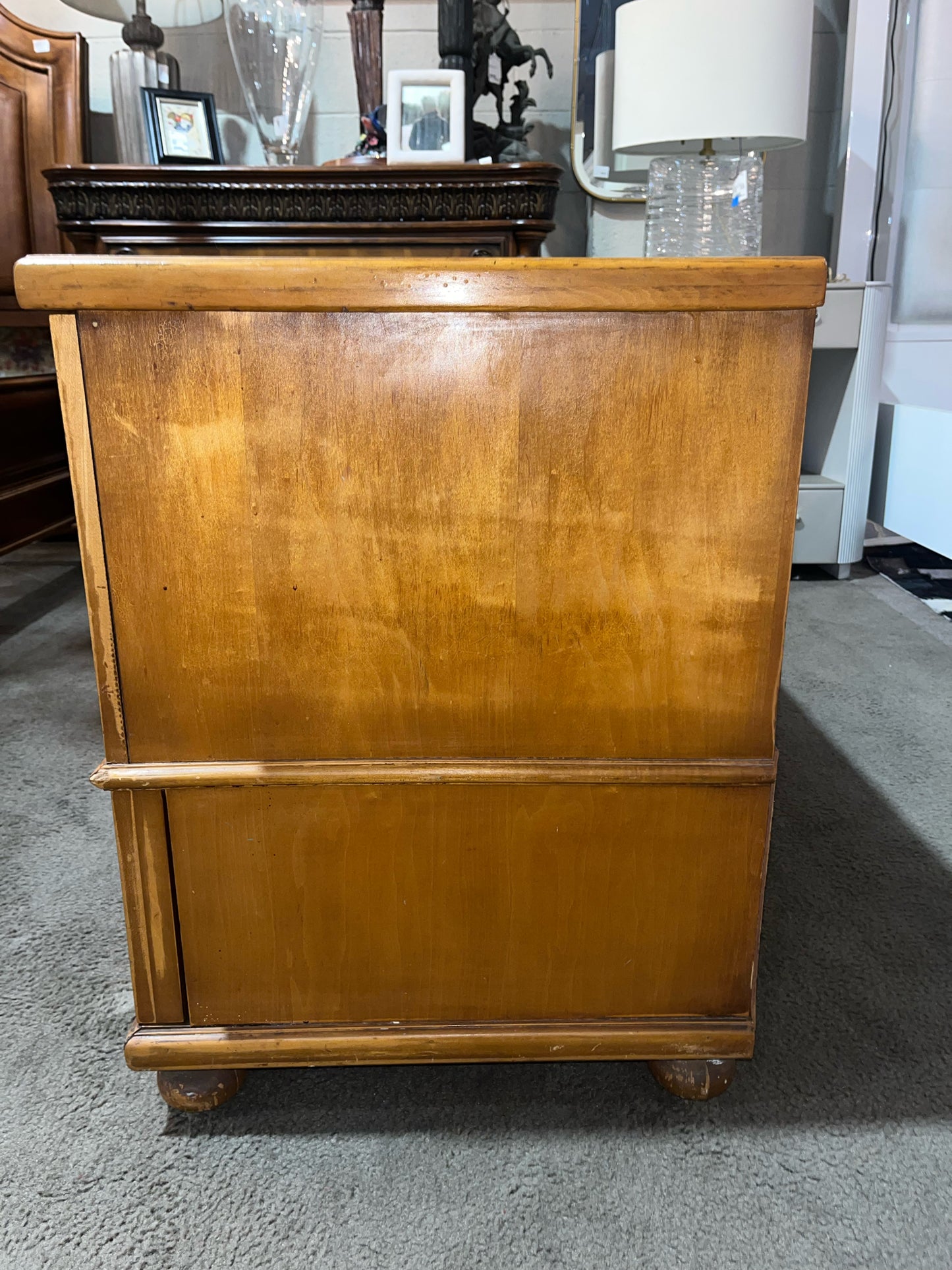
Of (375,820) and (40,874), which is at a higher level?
(375,820)

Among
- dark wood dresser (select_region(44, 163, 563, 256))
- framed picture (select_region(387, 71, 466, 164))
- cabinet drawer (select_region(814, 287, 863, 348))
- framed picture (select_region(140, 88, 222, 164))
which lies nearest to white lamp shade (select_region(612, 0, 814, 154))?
dark wood dresser (select_region(44, 163, 563, 256))

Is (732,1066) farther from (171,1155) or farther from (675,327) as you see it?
(675,327)

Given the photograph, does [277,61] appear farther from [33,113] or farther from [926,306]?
[926,306]

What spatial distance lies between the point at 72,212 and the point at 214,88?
90 cm

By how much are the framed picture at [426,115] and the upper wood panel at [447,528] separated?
162 centimetres

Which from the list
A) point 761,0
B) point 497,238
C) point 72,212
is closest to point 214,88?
point 72,212

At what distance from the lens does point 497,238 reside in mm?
2039

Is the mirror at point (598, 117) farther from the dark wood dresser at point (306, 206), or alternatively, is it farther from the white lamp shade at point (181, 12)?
the white lamp shade at point (181, 12)

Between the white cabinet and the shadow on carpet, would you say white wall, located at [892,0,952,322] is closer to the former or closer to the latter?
the white cabinet

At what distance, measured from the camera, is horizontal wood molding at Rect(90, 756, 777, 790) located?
796 mm

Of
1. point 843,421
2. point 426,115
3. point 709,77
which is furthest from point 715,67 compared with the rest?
point 843,421

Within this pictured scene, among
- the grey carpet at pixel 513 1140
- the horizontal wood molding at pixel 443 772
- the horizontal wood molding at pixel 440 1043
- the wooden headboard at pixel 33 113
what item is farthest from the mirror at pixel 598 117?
the horizontal wood molding at pixel 440 1043

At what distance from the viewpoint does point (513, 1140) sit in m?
0.86

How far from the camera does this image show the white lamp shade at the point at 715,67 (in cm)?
169
